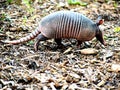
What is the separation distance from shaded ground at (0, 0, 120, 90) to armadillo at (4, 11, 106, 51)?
0.74ft

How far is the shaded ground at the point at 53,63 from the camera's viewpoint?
13.7 feet

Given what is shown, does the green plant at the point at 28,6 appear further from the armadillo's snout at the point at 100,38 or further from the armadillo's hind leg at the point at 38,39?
the armadillo's snout at the point at 100,38

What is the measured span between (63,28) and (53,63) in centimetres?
88

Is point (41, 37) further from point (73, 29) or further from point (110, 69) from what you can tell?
point (110, 69)

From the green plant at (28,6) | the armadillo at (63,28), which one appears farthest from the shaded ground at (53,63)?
the green plant at (28,6)

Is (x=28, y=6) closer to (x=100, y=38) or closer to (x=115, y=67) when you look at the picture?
(x=100, y=38)

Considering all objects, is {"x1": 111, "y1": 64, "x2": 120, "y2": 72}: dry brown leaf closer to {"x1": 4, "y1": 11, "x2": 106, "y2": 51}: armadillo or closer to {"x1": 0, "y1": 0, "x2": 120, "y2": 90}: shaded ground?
{"x1": 0, "y1": 0, "x2": 120, "y2": 90}: shaded ground

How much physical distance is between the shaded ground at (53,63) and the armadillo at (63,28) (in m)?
0.22

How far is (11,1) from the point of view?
7809mm

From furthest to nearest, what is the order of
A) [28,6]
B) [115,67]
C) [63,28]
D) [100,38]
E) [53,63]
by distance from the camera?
[28,6], [100,38], [63,28], [53,63], [115,67]

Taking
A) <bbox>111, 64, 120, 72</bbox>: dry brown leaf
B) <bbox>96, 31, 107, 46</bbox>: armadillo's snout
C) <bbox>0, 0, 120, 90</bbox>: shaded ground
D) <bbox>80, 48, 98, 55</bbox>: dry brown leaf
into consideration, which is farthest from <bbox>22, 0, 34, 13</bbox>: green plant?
<bbox>111, 64, 120, 72</bbox>: dry brown leaf

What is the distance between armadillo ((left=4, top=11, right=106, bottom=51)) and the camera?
538cm

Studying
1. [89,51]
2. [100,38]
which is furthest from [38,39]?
[100,38]

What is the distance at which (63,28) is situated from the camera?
5.46 metres
